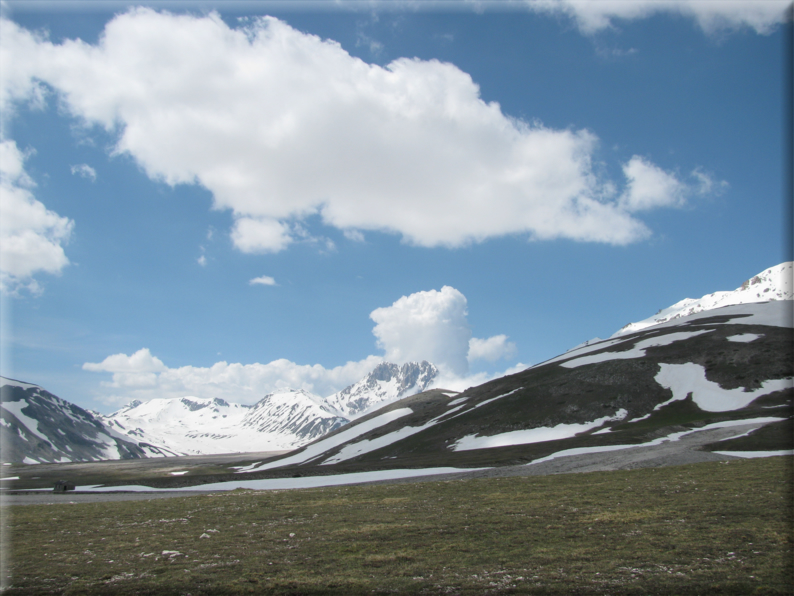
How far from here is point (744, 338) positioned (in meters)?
101

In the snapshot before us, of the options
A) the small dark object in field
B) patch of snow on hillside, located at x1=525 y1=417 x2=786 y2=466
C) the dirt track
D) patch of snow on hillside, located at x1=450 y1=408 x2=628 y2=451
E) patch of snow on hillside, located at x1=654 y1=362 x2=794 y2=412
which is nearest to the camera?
the dirt track

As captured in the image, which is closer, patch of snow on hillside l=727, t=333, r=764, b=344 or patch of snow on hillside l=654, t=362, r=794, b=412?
patch of snow on hillside l=654, t=362, r=794, b=412

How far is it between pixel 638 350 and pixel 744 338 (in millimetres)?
21617

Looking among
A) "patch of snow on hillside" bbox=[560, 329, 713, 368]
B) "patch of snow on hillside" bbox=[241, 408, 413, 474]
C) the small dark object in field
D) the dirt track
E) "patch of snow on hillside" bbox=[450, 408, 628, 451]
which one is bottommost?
"patch of snow on hillside" bbox=[241, 408, 413, 474]

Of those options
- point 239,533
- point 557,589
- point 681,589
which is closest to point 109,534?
point 239,533

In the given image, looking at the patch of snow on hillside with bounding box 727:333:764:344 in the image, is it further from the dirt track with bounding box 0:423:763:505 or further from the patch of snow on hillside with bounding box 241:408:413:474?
the patch of snow on hillside with bounding box 241:408:413:474

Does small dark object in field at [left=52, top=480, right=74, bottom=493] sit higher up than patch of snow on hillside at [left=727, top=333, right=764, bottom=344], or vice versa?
patch of snow on hillside at [left=727, top=333, right=764, bottom=344]

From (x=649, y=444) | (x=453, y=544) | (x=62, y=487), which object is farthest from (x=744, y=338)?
(x=62, y=487)

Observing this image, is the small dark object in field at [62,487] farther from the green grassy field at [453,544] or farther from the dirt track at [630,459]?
the green grassy field at [453,544]

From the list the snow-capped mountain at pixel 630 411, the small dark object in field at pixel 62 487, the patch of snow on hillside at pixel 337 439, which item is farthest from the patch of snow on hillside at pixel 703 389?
the small dark object in field at pixel 62 487

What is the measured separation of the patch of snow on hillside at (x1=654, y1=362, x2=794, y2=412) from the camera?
252 feet

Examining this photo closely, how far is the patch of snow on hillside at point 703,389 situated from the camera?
76.7 meters

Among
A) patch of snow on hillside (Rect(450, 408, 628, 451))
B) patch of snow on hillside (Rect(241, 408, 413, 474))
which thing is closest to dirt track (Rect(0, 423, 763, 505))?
patch of snow on hillside (Rect(450, 408, 628, 451))

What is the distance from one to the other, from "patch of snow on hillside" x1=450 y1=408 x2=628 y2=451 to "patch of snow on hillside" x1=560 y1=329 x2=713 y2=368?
30.3 m
